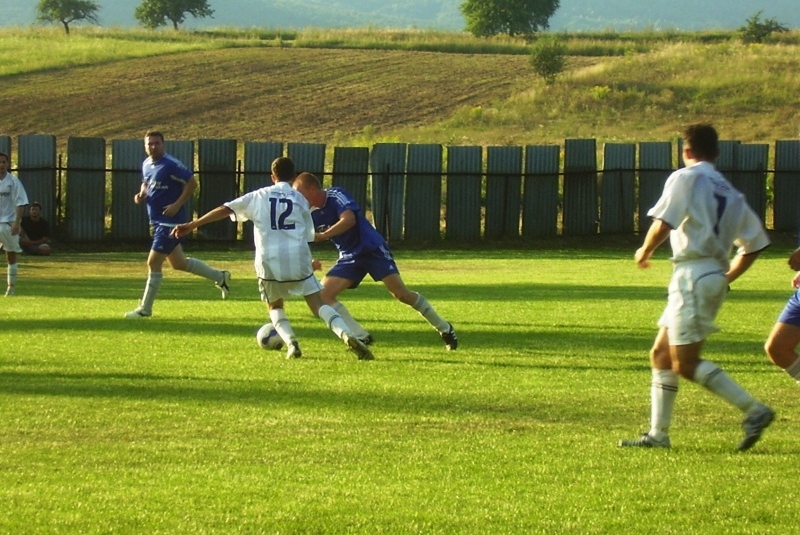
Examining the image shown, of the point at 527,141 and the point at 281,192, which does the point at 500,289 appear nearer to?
the point at 281,192

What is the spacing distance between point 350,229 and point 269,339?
3.93 ft

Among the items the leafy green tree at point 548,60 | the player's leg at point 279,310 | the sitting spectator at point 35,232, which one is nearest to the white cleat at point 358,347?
the player's leg at point 279,310

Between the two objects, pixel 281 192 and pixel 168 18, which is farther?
pixel 168 18

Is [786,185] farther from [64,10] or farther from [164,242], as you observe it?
[64,10]

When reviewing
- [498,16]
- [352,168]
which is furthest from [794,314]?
[498,16]

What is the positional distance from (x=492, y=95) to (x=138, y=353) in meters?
44.7

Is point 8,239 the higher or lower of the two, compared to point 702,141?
lower

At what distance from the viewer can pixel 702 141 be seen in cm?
712

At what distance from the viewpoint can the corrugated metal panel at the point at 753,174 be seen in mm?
32438

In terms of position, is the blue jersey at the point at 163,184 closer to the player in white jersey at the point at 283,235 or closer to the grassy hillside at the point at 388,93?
the player in white jersey at the point at 283,235

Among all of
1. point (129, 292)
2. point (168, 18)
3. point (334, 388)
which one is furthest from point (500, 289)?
point (168, 18)

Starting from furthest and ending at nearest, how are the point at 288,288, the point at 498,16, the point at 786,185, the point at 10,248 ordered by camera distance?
1. the point at 498,16
2. the point at 786,185
3. the point at 10,248
4. the point at 288,288

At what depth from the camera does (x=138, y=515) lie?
5.76 meters

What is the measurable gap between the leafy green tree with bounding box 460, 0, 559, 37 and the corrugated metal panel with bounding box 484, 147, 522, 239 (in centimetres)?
7056
